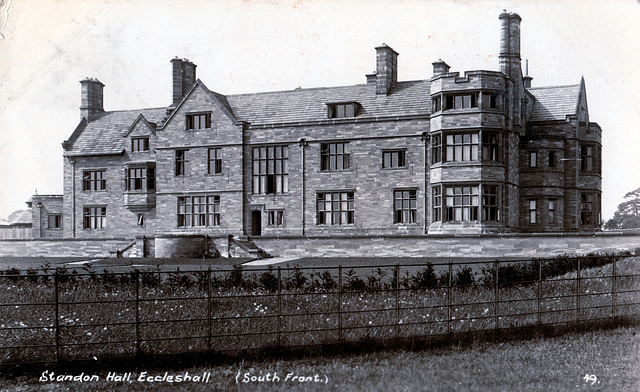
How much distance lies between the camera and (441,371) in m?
10.3

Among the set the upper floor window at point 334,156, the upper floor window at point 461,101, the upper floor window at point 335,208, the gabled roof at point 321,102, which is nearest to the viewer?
the upper floor window at point 461,101

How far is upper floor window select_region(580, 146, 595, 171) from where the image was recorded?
38719mm

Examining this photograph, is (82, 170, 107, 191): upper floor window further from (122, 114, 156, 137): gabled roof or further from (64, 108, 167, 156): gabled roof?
(122, 114, 156, 137): gabled roof

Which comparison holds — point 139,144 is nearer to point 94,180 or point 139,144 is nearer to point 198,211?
point 94,180

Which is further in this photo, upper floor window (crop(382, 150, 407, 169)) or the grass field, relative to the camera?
upper floor window (crop(382, 150, 407, 169))

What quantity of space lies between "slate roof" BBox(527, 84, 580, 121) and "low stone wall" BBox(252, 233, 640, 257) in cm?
1056

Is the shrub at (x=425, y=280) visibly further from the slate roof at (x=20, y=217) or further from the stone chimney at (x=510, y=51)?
the slate roof at (x=20, y=217)

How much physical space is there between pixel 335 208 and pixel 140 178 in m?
13.2

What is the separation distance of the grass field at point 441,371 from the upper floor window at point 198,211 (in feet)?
95.2

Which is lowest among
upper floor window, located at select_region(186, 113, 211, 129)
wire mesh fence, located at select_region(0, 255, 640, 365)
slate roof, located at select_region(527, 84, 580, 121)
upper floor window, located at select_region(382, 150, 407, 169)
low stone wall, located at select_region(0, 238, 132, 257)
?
low stone wall, located at select_region(0, 238, 132, 257)

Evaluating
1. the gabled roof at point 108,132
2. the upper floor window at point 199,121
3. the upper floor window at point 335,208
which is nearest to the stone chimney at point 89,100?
the gabled roof at point 108,132

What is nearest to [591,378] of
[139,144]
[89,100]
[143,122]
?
[143,122]

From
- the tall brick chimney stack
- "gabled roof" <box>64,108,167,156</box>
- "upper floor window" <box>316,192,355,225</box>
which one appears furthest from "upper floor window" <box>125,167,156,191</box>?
the tall brick chimney stack

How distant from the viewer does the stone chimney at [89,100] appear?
47.9 meters
